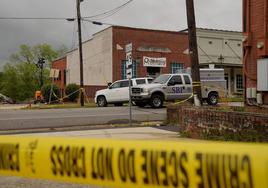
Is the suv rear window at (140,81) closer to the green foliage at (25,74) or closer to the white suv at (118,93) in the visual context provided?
the white suv at (118,93)

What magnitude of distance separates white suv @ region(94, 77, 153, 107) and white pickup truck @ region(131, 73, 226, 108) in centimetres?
155

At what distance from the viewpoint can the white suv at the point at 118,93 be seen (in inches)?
1119

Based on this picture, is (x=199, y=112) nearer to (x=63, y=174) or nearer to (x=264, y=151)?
(x=63, y=174)

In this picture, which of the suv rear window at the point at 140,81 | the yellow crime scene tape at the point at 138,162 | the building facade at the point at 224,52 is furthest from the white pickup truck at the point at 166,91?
the yellow crime scene tape at the point at 138,162

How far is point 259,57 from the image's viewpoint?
12.8 m

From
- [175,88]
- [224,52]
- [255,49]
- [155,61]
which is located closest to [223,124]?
[255,49]

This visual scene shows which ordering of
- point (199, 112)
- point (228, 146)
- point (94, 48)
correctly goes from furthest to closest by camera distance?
point (94, 48)
point (199, 112)
point (228, 146)

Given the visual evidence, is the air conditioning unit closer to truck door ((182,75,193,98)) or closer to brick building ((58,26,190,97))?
truck door ((182,75,193,98))

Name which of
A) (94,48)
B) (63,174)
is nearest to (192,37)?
(63,174)

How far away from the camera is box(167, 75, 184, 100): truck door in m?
26.2

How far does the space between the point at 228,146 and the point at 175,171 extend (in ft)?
1.40

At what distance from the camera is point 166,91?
26.1m

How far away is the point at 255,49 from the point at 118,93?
54.1ft

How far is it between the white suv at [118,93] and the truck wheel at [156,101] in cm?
243
